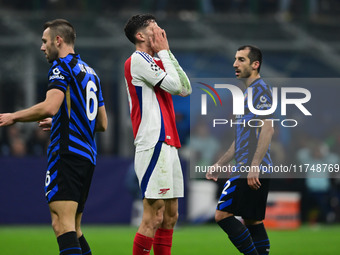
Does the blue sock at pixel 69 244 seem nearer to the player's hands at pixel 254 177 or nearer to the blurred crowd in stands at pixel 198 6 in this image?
the player's hands at pixel 254 177

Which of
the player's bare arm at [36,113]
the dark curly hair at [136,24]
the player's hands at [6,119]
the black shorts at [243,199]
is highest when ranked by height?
the dark curly hair at [136,24]

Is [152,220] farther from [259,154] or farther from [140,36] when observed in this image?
[140,36]

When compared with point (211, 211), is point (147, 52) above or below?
above

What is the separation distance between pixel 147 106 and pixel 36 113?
44.7 inches

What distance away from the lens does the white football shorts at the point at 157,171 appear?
6148mm

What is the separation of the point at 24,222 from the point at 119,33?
532cm

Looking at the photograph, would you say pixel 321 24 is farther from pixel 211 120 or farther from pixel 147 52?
pixel 147 52

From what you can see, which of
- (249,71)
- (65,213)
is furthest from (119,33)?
(65,213)

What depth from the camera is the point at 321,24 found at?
19156 mm

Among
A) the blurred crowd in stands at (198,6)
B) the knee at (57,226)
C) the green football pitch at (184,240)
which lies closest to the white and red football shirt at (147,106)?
the knee at (57,226)

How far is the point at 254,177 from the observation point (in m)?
6.50

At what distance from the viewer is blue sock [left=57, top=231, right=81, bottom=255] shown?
5477mm

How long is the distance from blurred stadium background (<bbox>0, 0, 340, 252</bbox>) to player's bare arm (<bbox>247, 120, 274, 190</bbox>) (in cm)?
732

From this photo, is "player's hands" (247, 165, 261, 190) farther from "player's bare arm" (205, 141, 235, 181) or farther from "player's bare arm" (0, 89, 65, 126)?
"player's bare arm" (0, 89, 65, 126)
